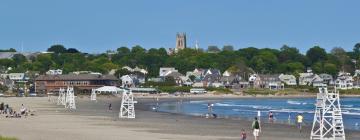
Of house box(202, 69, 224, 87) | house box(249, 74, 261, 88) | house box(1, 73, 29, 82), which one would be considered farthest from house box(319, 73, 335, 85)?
house box(1, 73, 29, 82)

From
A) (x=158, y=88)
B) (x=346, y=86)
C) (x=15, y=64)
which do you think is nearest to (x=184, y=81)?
(x=158, y=88)

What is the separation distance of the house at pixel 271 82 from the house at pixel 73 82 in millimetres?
36623

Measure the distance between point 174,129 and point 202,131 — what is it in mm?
2080

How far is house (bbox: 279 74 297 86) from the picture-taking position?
166 metres

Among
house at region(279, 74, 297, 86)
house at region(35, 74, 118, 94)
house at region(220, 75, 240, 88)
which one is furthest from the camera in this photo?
house at region(279, 74, 297, 86)

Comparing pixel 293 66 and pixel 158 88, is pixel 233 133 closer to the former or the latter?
pixel 158 88

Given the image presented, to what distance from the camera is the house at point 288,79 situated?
165575 mm

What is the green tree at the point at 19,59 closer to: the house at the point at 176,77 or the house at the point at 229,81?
the house at the point at 176,77

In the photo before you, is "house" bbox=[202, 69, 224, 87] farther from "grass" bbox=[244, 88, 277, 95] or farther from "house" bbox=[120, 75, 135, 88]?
"house" bbox=[120, 75, 135, 88]

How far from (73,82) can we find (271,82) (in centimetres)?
4515

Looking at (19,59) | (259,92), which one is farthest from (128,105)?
(19,59)

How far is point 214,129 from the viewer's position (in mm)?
38875

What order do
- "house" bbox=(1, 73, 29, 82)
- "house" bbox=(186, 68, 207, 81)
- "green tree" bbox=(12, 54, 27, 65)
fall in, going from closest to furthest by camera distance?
"house" bbox=(1, 73, 29, 82) → "house" bbox=(186, 68, 207, 81) → "green tree" bbox=(12, 54, 27, 65)

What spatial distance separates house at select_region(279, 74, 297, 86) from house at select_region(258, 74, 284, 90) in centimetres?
520
